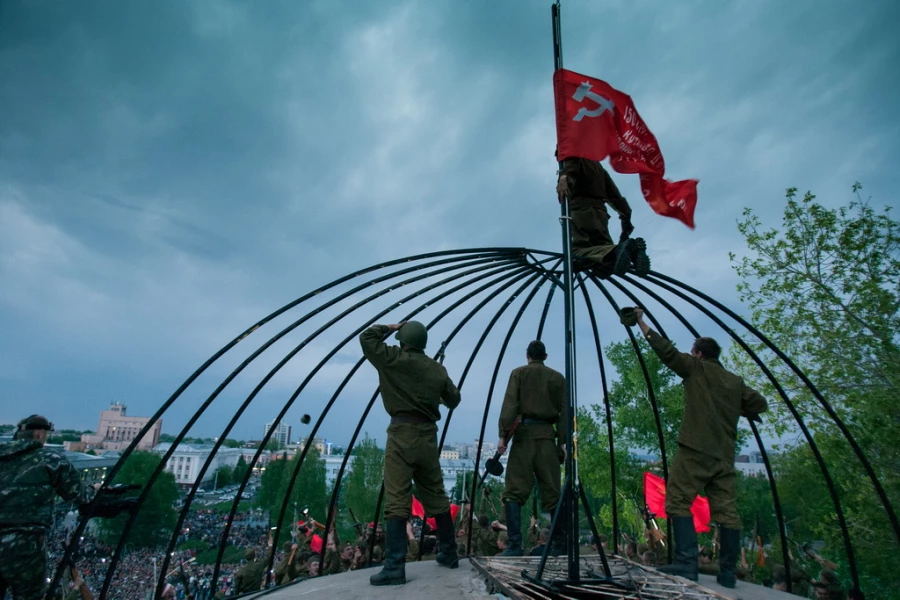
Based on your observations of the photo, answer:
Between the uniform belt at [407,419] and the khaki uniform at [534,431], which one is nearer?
the uniform belt at [407,419]

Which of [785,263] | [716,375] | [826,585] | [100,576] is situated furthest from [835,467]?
[100,576]

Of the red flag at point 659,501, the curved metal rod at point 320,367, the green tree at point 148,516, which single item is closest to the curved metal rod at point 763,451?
the curved metal rod at point 320,367

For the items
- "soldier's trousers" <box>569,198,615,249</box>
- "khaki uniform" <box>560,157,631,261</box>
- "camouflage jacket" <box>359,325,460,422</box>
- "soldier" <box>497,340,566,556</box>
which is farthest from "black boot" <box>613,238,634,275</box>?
"camouflage jacket" <box>359,325,460,422</box>

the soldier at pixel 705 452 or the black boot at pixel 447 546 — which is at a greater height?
the soldier at pixel 705 452

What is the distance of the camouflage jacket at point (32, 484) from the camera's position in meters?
4.25

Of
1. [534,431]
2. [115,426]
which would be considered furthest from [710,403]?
[115,426]

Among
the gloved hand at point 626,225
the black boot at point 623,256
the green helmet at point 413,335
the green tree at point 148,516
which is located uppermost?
the gloved hand at point 626,225

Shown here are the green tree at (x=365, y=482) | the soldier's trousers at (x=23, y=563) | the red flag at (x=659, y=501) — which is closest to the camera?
the soldier's trousers at (x=23, y=563)

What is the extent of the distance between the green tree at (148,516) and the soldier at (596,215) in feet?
146

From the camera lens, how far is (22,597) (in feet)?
14.1

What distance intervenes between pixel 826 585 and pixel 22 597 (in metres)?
9.79

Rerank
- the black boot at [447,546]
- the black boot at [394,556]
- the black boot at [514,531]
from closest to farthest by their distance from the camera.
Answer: the black boot at [394,556], the black boot at [447,546], the black boot at [514,531]

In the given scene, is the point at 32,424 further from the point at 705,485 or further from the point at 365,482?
the point at 365,482

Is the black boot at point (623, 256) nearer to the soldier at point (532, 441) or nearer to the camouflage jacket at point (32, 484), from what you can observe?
the soldier at point (532, 441)
